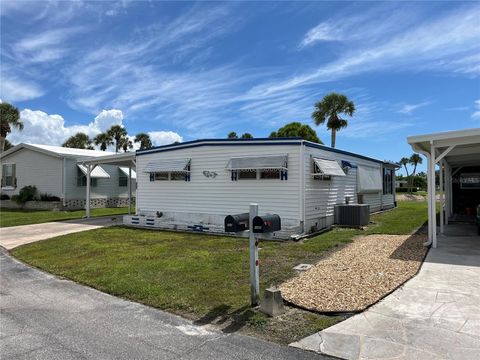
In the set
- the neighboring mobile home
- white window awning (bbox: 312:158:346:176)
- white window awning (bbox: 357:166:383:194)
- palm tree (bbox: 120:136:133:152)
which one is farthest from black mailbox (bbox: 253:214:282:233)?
palm tree (bbox: 120:136:133:152)

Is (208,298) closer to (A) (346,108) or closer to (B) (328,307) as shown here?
(B) (328,307)

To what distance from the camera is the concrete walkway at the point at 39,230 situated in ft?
37.0

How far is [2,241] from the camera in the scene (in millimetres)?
11250

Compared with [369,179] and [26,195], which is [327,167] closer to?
[369,179]

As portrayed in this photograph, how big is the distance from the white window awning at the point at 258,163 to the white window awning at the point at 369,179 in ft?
21.7

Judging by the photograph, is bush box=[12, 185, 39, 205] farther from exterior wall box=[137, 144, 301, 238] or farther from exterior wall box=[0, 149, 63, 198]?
exterior wall box=[137, 144, 301, 238]

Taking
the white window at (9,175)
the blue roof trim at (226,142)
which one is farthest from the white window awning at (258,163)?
the white window at (9,175)

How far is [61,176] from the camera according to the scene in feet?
70.6

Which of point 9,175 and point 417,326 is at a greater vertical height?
point 9,175

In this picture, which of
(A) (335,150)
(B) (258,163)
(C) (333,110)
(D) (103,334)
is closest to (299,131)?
(C) (333,110)

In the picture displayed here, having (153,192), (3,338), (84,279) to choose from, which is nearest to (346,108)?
(153,192)

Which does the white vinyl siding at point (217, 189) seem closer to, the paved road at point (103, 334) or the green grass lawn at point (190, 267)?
the green grass lawn at point (190, 267)

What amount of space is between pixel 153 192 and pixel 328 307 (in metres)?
11.5

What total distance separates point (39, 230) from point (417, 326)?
43.6 feet
